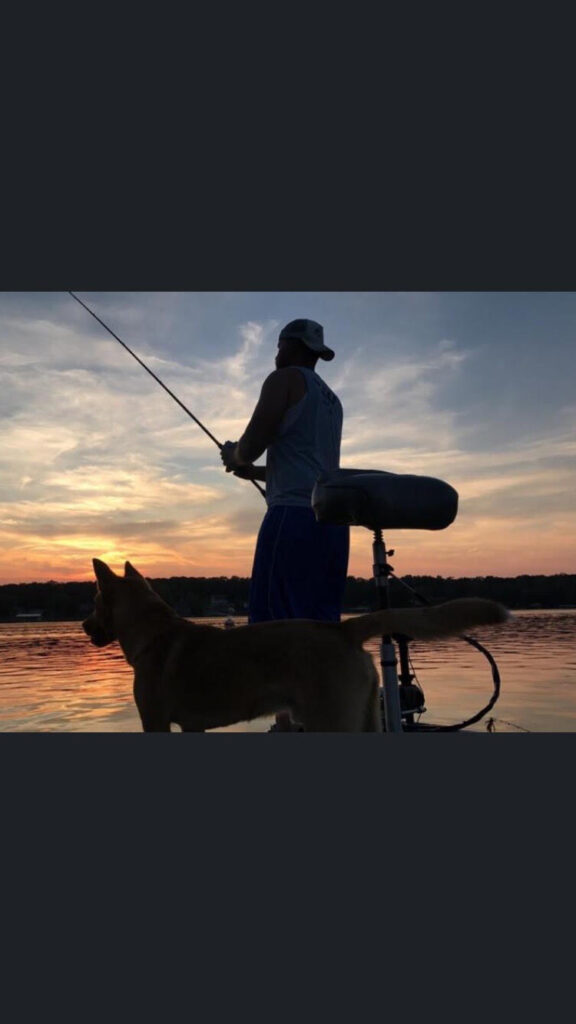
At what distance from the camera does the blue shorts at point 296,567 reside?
332 centimetres

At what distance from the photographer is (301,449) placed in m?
3.42

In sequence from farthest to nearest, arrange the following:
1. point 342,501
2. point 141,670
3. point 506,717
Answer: point 506,717 < point 141,670 < point 342,501

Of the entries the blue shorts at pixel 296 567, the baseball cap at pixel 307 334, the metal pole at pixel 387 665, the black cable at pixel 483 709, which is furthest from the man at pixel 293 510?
the black cable at pixel 483 709

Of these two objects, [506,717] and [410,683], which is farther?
[506,717]

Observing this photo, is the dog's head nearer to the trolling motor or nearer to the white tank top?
the white tank top

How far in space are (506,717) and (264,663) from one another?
9.06ft

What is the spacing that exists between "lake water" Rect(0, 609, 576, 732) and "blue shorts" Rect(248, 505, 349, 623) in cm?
30

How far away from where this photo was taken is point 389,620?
2570 mm

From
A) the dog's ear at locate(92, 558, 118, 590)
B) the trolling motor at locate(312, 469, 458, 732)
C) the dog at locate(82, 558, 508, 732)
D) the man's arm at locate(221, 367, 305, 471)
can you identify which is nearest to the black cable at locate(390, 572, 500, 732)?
the trolling motor at locate(312, 469, 458, 732)

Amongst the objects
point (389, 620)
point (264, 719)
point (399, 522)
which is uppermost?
point (399, 522)

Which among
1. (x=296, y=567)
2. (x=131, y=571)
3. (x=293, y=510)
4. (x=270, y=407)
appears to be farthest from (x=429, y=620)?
(x=131, y=571)

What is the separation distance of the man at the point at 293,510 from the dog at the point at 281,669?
1.73ft

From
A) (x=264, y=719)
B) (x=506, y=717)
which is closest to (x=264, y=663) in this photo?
(x=264, y=719)

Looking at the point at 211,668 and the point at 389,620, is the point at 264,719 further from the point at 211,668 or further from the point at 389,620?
the point at 389,620
